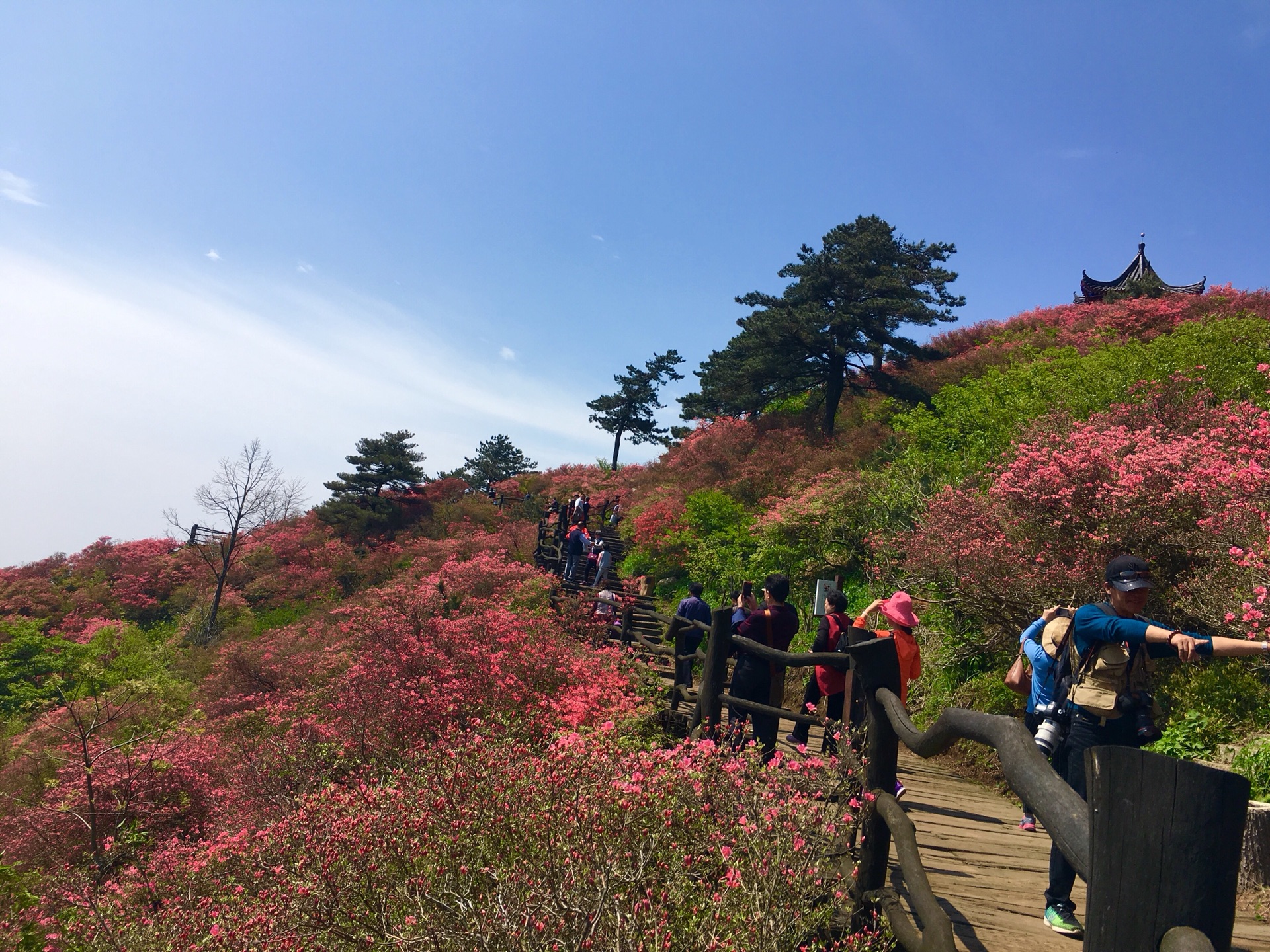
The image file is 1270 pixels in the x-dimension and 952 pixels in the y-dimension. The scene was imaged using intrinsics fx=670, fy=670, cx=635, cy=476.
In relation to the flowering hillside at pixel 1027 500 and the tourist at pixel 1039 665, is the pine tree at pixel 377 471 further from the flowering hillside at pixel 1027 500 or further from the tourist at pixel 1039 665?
the tourist at pixel 1039 665

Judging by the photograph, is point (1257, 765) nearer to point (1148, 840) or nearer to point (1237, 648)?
point (1237, 648)

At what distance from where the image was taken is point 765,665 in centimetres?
532

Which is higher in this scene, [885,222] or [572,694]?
[885,222]

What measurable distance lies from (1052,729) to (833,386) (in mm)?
21139

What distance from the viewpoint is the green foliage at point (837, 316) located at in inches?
895

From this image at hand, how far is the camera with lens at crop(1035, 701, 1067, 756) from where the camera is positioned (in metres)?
3.57

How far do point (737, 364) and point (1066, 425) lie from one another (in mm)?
15965

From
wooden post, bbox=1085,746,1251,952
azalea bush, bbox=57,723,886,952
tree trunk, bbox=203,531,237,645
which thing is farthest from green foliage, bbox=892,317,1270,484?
tree trunk, bbox=203,531,237,645

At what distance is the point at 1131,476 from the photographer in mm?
8508

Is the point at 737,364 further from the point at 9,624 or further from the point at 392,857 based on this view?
the point at 9,624

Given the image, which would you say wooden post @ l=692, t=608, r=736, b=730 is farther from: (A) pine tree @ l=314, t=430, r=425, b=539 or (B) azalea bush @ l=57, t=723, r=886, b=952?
(A) pine tree @ l=314, t=430, r=425, b=539

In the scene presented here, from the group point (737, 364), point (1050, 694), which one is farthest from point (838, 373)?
point (1050, 694)

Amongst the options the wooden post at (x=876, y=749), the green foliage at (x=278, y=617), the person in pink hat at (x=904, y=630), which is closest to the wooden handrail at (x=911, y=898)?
the wooden post at (x=876, y=749)

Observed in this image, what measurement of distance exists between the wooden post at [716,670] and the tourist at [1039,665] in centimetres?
200
